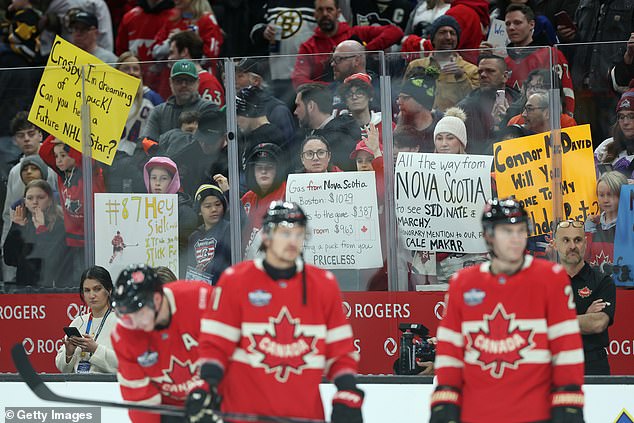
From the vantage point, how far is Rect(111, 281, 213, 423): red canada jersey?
5695 mm

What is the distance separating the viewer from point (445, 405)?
537cm

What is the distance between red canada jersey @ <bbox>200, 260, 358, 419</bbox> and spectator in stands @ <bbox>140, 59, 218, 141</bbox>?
280 centimetres

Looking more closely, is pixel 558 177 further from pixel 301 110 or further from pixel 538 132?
pixel 301 110

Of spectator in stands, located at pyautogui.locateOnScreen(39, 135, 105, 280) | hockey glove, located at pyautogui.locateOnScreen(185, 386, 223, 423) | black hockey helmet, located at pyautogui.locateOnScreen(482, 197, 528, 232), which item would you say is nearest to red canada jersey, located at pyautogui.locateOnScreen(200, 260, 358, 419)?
hockey glove, located at pyautogui.locateOnScreen(185, 386, 223, 423)

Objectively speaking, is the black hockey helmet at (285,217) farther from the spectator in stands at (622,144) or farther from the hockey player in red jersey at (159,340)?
the spectator in stands at (622,144)

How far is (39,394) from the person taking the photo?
621cm

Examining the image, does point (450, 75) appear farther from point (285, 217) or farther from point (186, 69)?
point (285, 217)

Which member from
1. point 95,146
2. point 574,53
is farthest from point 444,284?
point 95,146

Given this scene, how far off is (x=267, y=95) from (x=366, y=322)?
57.1 inches

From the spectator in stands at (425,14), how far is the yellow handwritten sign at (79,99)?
2.26 m

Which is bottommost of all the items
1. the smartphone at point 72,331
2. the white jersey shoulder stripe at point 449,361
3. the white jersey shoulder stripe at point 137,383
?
the white jersey shoulder stripe at point 137,383

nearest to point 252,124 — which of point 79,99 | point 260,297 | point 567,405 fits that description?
point 79,99

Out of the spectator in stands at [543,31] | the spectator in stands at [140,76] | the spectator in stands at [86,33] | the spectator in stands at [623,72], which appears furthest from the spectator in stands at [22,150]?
the spectator in stands at [623,72]

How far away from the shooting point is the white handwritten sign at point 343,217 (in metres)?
7.83
